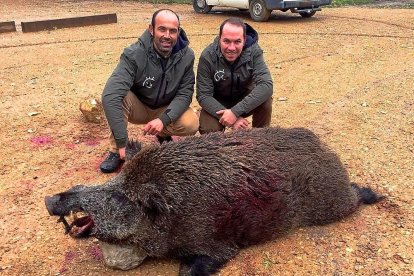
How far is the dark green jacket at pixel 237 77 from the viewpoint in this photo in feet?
17.7

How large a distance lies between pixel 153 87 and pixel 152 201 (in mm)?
2040

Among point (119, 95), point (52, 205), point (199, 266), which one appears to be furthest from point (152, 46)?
point (199, 266)

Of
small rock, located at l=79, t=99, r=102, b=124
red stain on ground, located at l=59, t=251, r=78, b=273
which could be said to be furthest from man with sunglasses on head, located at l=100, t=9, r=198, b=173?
red stain on ground, located at l=59, t=251, r=78, b=273

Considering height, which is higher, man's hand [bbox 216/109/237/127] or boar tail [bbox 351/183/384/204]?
man's hand [bbox 216/109/237/127]

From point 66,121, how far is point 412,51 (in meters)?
7.67

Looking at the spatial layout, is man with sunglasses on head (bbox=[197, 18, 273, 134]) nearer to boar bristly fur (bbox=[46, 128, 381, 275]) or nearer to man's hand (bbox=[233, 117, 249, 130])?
man's hand (bbox=[233, 117, 249, 130])

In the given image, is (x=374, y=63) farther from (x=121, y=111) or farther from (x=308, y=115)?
(x=121, y=111)

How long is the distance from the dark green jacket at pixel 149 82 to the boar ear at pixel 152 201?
1387 millimetres

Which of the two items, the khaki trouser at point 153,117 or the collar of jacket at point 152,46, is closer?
the collar of jacket at point 152,46

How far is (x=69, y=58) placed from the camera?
10.5 metres

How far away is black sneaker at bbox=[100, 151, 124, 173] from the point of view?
541 cm

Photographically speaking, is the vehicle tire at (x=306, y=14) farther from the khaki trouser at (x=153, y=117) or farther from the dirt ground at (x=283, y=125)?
the khaki trouser at (x=153, y=117)

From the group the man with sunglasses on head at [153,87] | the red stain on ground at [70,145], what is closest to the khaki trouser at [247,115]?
the man with sunglasses on head at [153,87]

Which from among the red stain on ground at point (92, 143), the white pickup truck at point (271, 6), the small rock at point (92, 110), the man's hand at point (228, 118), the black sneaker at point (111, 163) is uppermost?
the white pickup truck at point (271, 6)
